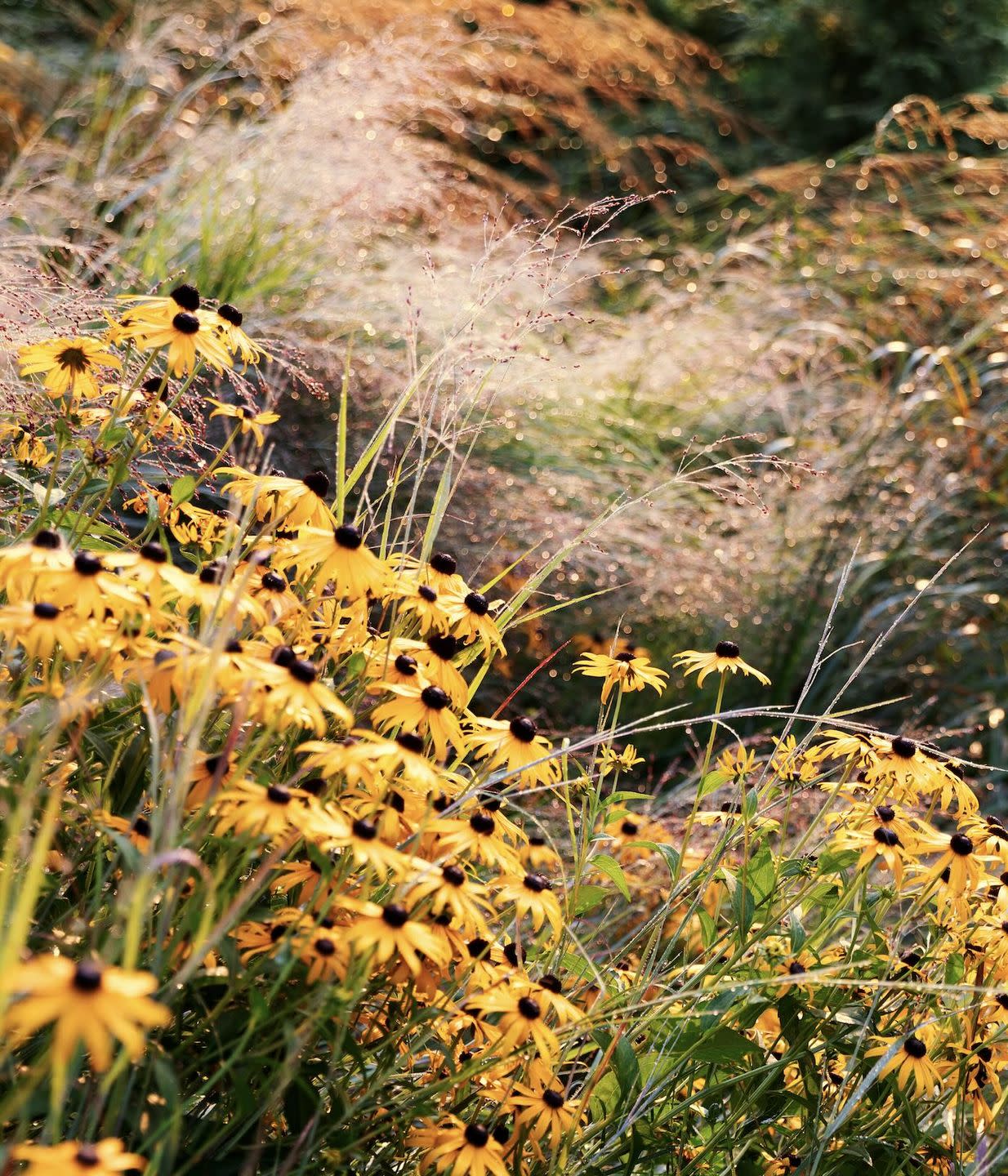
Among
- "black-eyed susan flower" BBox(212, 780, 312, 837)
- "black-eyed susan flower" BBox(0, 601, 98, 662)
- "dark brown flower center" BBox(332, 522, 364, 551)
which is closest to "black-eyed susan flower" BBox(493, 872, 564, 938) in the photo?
"black-eyed susan flower" BBox(212, 780, 312, 837)

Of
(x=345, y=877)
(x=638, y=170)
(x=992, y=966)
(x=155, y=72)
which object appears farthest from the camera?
(x=638, y=170)

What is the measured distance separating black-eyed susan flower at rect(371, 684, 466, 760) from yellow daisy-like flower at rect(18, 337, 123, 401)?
0.52 m

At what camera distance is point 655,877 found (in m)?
2.30

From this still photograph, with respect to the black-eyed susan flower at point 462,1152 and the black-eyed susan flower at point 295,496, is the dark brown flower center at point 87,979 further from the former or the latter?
the black-eyed susan flower at point 295,496

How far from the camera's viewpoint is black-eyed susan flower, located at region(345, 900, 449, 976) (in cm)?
103

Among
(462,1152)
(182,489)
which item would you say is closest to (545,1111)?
(462,1152)

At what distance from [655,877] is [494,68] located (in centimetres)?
339

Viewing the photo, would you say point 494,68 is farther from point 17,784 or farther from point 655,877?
point 17,784

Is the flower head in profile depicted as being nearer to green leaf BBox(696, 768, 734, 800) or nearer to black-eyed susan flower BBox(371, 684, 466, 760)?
black-eyed susan flower BBox(371, 684, 466, 760)

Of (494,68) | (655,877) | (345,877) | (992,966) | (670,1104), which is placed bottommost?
(655,877)

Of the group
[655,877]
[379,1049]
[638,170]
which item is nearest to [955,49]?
[638,170]

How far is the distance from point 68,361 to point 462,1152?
0.93m

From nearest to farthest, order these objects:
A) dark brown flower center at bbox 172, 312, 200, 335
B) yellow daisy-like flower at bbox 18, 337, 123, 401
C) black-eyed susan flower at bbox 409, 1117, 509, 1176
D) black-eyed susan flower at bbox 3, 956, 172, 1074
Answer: black-eyed susan flower at bbox 3, 956, 172, 1074, black-eyed susan flower at bbox 409, 1117, 509, 1176, dark brown flower center at bbox 172, 312, 200, 335, yellow daisy-like flower at bbox 18, 337, 123, 401

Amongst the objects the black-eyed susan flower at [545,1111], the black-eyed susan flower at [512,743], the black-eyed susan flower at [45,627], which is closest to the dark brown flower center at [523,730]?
the black-eyed susan flower at [512,743]
